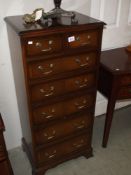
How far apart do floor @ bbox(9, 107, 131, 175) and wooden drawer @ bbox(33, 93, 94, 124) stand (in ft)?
Result: 1.79

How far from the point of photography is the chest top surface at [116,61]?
1665mm

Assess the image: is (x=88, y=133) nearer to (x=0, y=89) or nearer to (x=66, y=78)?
(x=66, y=78)

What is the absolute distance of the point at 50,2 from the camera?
5.24ft

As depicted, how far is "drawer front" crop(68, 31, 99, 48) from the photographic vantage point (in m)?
1.31

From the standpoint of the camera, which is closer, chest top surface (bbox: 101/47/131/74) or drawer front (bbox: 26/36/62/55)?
drawer front (bbox: 26/36/62/55)

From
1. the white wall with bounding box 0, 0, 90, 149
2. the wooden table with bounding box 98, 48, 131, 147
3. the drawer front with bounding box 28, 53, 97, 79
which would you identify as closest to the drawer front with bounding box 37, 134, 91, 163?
the wooden table with bounding box 98, 48, 131, 147

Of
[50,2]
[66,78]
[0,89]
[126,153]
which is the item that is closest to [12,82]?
[0,89]

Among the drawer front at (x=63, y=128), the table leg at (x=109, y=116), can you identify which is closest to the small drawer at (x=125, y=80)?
the table leg at (x=109, y=116)

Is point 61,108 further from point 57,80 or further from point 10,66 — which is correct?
point 10,66

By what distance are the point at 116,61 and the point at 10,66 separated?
2.76 feet

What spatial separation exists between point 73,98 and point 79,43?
388mm

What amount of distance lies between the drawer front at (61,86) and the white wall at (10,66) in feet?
1.36

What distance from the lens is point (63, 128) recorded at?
163cm

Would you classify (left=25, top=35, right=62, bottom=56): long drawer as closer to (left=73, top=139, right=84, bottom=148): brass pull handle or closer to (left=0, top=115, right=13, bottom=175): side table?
(left=0, top=115, right=13, bottom=175): side table
